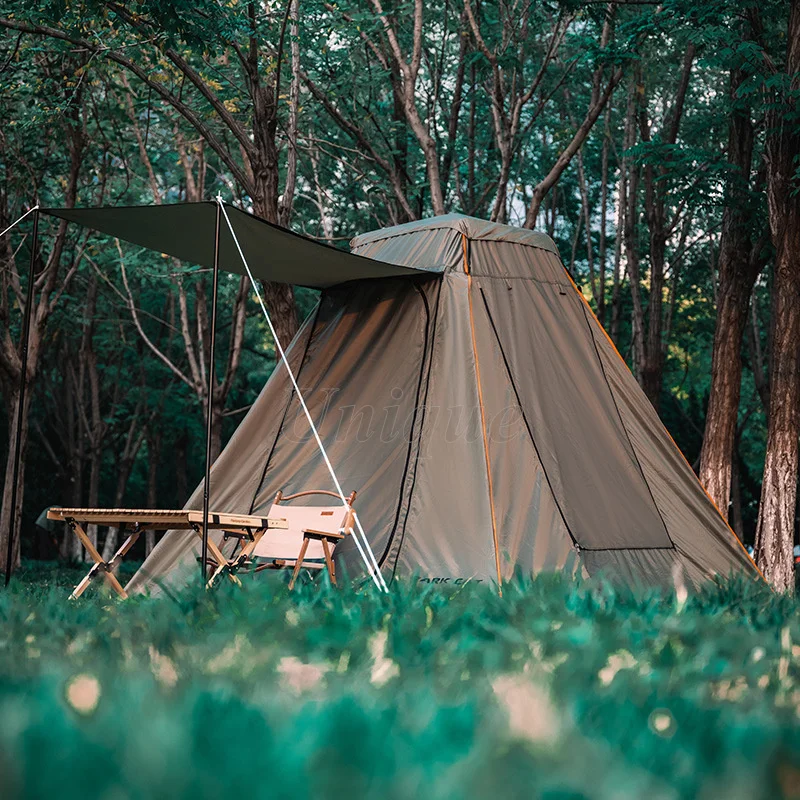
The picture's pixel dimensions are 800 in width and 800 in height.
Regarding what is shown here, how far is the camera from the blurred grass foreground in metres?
1.38

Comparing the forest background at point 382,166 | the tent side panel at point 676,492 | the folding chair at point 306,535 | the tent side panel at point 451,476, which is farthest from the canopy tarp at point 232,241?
the forest background at point 382,166

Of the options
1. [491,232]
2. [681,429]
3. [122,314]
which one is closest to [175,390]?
[122,314]

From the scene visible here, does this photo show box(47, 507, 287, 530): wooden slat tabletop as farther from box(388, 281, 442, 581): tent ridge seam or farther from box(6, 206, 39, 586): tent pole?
box(388, 281, 442, 581): tent ridge seam

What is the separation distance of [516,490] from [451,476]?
0.35 metres

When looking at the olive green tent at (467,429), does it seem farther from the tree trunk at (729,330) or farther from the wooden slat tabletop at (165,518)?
the tree trunk at (729,330)

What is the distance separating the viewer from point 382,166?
32.3 ft

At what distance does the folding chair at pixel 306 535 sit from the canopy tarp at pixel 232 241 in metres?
1.27

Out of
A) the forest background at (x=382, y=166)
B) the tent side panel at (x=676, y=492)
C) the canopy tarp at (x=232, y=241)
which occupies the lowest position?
the tent side panel at (x=676, y=492)

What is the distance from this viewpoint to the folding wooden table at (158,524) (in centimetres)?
463

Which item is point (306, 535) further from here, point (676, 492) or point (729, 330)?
point (729, 330)

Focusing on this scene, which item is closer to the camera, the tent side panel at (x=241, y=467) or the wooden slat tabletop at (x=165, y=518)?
the wooden slat tabletop at (x=165, y=518)

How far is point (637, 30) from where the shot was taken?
304 inches

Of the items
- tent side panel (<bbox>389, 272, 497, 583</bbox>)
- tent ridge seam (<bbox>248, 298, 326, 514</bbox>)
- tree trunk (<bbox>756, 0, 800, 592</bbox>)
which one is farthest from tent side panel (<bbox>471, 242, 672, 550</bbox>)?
tree trunk (<bbox>756, 0, 800, 592</bbox>)

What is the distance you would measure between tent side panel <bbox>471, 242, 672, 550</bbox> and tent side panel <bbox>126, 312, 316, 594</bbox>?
1.42m
